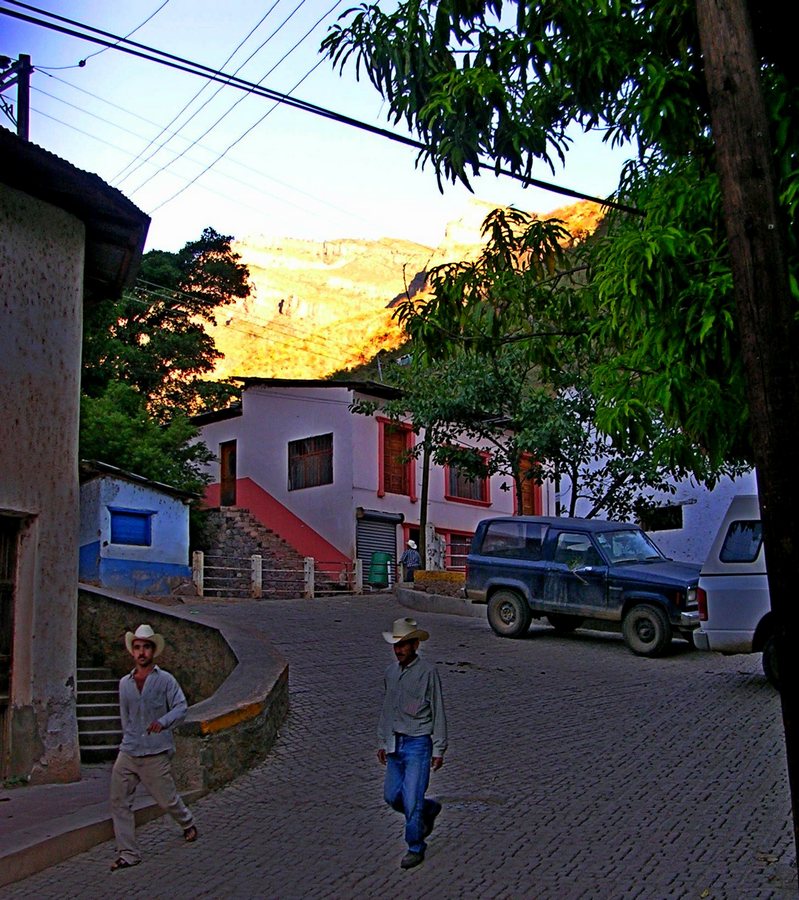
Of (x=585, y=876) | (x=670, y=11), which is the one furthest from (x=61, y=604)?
(x=670, y=11)

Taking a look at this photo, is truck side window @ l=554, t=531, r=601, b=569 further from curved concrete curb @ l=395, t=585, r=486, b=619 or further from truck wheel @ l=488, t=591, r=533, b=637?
curved concrete curb @ l=395, t=585, r=486, b=619

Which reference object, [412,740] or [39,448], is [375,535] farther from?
[412,740]

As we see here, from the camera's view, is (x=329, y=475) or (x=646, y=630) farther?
(x=329, y=475)

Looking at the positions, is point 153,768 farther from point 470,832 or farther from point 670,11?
point 670,11

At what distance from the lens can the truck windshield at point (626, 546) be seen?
18.6 m

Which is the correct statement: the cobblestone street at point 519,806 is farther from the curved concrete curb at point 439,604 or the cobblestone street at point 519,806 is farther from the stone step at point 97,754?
the curved concrete curb at point 439,604

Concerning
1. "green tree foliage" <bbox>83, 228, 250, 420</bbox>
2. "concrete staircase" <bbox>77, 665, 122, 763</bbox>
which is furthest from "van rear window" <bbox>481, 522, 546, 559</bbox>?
"green tree foliage" <bbox>83, 228, 250, 420</bbox>

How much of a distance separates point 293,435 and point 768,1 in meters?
29.7

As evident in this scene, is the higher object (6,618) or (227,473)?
(227,473)

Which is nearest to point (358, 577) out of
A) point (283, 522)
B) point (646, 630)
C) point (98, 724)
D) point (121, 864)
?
point (283, 522)

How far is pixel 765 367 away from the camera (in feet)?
16.9

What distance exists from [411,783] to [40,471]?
4.98m

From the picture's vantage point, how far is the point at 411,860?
7.14 metres

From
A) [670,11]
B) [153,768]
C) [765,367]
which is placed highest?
[670,11]
